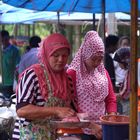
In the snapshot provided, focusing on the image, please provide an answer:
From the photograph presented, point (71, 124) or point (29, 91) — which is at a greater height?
point (29, 91)

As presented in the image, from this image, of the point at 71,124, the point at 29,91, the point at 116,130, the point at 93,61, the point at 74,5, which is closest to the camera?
the point at 116,130

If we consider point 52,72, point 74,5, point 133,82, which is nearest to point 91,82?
point 52,72

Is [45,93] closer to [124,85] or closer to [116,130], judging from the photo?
[116,130]

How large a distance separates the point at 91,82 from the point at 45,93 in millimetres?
600

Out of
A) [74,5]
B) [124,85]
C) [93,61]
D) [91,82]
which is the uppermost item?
[74,5]

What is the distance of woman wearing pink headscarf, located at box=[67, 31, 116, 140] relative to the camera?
3.73 meters

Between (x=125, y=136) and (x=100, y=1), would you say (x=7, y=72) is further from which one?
(x=125, y=136)

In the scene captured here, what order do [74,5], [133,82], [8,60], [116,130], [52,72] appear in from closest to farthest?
[133,82] < [116,130] < [52,72] < [74,5] < [8,60]

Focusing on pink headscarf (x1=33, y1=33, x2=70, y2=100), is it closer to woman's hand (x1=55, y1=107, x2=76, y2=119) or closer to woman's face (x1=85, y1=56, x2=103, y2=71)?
woman's hand (x1=55, y1=107, x2=76, y2=119)

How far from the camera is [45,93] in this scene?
130 inches

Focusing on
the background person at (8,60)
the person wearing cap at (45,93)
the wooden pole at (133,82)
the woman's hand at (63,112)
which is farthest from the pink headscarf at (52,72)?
the background person at (8,60)

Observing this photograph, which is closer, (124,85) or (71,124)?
(71,124)

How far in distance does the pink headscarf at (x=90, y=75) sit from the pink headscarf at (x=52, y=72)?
311mm

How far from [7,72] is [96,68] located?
6019 mm
